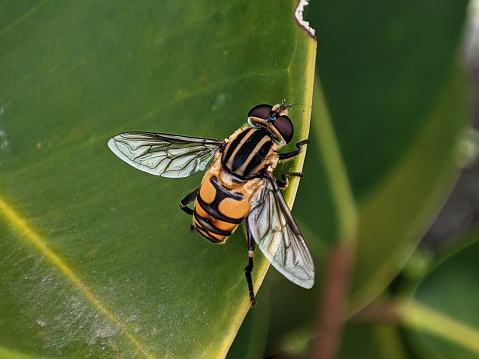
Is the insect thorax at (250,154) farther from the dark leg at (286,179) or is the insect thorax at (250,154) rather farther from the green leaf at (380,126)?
the green leaf at (380,126)

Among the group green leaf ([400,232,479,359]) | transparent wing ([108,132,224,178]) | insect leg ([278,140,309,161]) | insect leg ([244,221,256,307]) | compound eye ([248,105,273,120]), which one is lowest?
green leaf ([400,232,479,359])

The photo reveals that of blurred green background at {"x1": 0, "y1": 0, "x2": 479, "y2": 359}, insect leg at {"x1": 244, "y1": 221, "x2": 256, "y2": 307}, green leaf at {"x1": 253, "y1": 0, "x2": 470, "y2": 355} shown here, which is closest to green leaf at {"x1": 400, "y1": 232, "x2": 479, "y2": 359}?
green leaf at {"x1": 253, "y1": 0, "x2": 470, "y2": 355}

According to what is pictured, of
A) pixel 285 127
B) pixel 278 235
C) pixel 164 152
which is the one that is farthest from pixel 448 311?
Result: pixel 164 152

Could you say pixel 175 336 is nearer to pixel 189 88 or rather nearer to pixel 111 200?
pixel 111 200

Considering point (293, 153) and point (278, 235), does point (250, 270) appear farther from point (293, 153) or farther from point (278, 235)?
point (293, 153)

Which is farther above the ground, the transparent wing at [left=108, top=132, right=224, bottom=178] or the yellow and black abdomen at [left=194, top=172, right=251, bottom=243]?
the transparent wing at [left=108, top=132, right=224, bottom=178]

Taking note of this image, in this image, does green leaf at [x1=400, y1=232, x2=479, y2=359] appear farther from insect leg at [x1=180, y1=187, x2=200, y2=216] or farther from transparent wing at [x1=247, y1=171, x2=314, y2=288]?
insect leg at [x1=180, y1=187, x2=200, y2=216]
